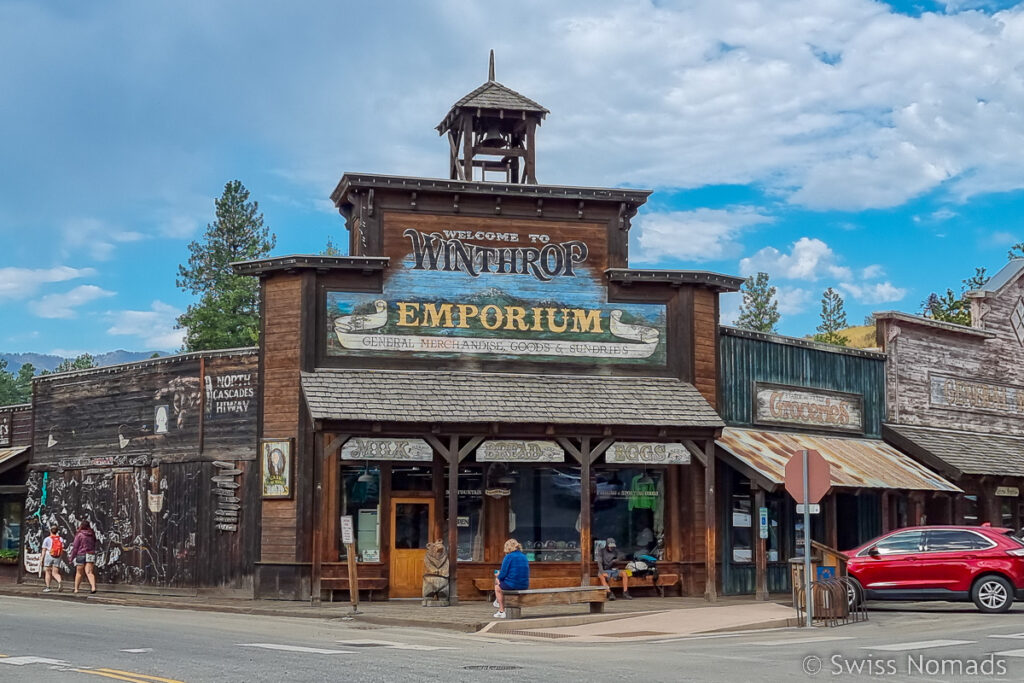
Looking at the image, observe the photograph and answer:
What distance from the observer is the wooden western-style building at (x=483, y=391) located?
2527 cm

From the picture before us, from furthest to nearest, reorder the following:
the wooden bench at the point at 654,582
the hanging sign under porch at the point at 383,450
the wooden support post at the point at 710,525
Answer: the wooden bench at the point at 654,582 < the wooden support post at the point at 710,525 < the hanging sign under porch at the point at 383,450

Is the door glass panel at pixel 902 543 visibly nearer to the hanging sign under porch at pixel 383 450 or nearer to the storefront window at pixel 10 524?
the hanging sign under porch at pixel 383 450

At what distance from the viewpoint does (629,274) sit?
2755 cm

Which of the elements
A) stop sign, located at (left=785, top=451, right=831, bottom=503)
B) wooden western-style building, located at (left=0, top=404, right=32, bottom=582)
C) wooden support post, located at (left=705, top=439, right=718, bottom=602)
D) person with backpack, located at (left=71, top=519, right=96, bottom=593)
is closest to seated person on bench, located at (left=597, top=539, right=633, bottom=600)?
wooden support post, located at (left=705, top=439, right=718, bottom=602)

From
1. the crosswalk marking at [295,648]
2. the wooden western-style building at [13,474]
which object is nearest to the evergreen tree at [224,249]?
the wooden western-style building at [13,474]

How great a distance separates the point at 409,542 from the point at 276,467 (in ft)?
10.4

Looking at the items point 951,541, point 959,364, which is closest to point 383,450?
point 951,541

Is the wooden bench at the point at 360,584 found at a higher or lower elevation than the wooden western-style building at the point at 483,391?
lower

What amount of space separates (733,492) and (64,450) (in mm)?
16806

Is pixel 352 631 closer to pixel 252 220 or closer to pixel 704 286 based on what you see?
pixel 704 286

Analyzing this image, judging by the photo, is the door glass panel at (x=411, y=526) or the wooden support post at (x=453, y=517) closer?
the wooden support post at (x=453, y=517)

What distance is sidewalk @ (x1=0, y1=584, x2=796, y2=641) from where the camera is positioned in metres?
19.8

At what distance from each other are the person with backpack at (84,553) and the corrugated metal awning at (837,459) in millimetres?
14406

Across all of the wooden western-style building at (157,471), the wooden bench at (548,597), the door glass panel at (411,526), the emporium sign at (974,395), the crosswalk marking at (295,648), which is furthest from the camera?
the emporium sign at (974,395)
